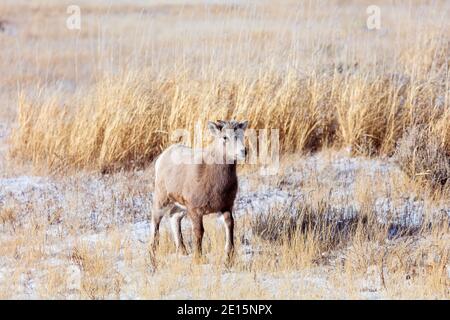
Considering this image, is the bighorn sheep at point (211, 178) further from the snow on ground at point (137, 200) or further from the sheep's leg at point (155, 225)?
the snow on ground at point (137, 200)

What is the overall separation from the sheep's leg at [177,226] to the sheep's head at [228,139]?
915mm

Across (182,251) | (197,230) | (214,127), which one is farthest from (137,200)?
(214,127)

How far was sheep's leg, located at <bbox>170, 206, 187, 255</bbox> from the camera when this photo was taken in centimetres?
858

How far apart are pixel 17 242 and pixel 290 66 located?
527cm

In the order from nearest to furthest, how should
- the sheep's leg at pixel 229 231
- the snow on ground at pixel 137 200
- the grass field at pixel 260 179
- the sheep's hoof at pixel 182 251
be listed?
the grass field at pixel 260 179 → the sheep's leg at pixel 229 231 → the sheep's hoof at pixel 182 251 → the snow on ground at pixel 137 200

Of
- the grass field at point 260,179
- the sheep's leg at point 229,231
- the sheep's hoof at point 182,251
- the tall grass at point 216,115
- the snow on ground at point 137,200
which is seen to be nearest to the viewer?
the grass field at point 260,179

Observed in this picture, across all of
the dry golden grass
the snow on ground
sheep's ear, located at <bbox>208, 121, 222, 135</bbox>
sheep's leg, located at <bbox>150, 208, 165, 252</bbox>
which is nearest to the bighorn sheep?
sheep's ear, located at <bbox>208, 121, 222, 135</bbox>

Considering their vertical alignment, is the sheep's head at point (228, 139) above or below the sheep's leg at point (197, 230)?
above

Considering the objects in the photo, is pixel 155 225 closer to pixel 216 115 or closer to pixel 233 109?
pixel 216 115

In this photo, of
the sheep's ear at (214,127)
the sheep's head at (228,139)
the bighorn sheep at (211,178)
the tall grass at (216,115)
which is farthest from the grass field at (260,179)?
the sheep's ear at (214,127)

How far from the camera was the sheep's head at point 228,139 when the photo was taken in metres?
7.88

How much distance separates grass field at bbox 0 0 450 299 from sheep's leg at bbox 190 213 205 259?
0.58 feet

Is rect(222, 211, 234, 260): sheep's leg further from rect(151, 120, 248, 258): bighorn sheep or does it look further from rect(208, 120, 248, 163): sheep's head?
rect(208, 120, 248, 163): sheep's head

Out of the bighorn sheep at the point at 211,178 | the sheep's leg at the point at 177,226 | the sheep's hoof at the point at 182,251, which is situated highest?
the bighorn sheep at the point at 211,178
